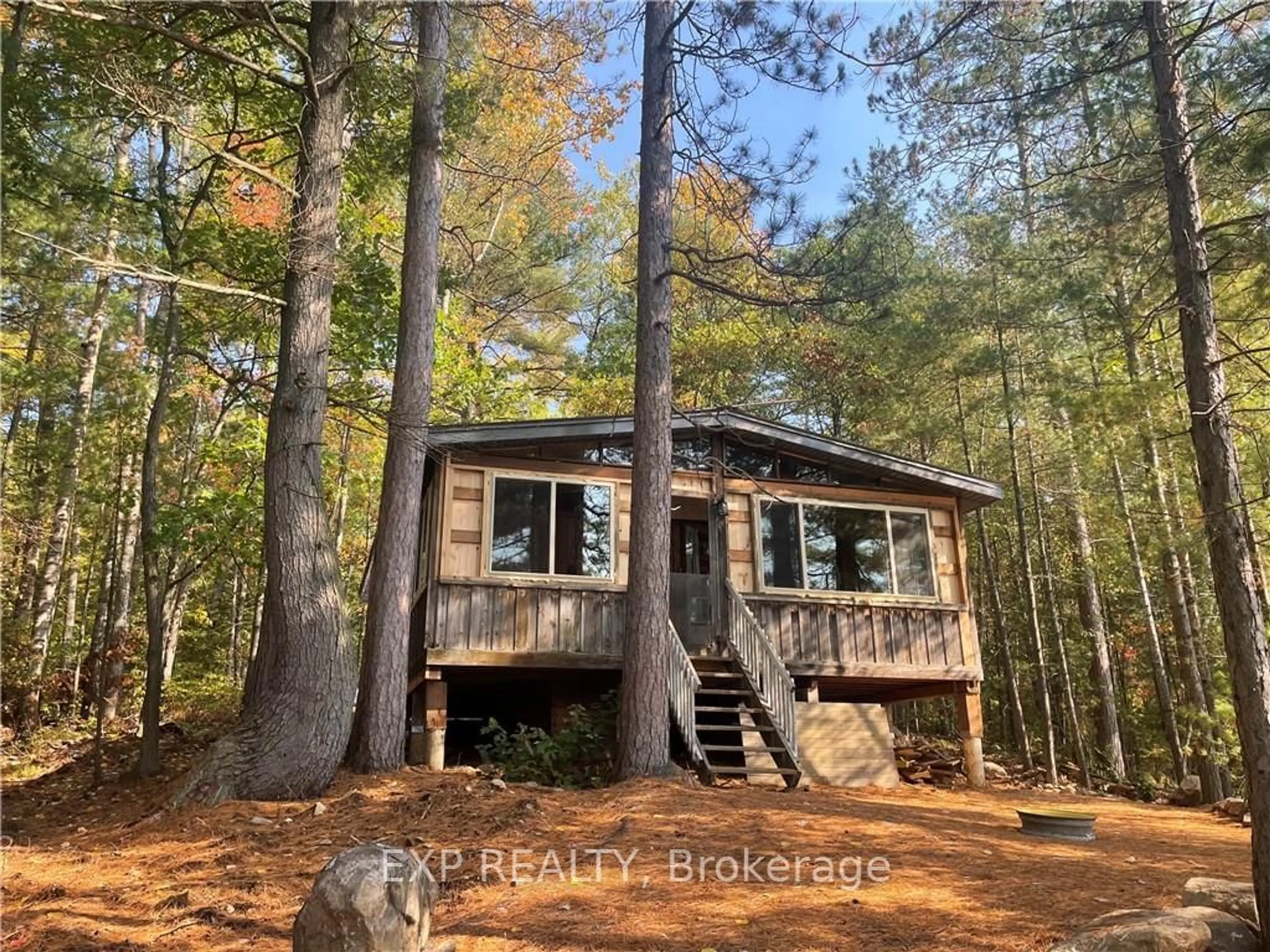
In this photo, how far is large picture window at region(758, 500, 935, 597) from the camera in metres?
11.1

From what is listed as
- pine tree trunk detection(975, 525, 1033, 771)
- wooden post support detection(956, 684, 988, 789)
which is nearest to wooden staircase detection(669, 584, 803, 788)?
wooden post support detection(956, 684, 988, 789)

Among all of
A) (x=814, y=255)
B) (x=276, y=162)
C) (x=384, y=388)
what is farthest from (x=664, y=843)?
(x=384, y=388)

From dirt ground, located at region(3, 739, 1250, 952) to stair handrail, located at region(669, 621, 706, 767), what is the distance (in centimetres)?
108

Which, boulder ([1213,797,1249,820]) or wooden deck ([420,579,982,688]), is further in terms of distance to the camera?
wooden deck ([420,579,982,688])

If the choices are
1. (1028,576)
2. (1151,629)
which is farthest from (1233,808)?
(1151,629)

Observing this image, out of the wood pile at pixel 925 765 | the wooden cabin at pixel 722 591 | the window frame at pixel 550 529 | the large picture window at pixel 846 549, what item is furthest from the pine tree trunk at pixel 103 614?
the wood pile at pixel 925 765

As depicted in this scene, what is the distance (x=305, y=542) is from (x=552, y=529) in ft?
12.9

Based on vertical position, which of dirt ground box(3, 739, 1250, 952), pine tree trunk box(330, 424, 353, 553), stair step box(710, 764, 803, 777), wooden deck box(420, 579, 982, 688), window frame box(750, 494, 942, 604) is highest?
pine tree trunk box(330, 424, 353, 553)

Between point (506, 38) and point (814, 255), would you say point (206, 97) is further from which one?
point (814, 255)

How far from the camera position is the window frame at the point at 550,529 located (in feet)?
32.7

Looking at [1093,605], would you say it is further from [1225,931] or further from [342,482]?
[342,482]

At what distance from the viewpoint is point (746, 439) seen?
11.3m

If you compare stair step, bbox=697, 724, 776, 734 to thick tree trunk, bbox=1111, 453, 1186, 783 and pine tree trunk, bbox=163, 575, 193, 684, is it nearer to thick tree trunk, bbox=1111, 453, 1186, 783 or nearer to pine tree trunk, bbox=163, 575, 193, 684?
thick tree trunk, bbox=1111, 453, 1186, 783

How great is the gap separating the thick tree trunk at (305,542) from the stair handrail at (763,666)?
14.9 ft
